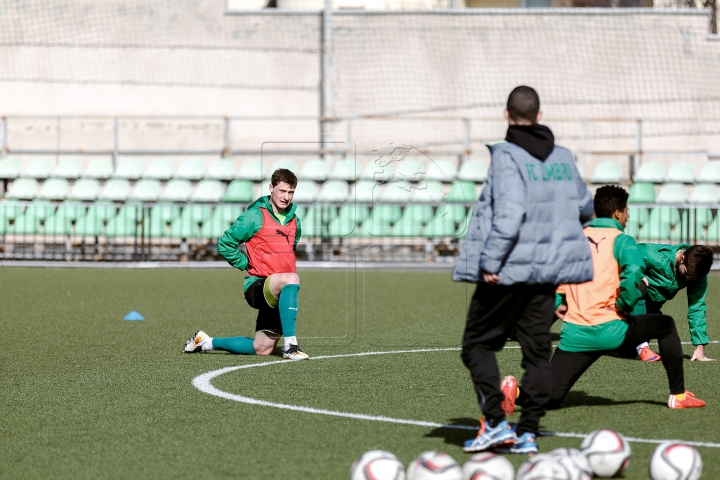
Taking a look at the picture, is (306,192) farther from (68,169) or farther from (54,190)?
(68,169)

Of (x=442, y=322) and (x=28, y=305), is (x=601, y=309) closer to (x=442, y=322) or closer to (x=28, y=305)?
(x=442, y=322)

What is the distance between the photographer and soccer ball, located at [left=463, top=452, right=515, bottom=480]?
4.35 meters

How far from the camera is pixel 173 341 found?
9734mm

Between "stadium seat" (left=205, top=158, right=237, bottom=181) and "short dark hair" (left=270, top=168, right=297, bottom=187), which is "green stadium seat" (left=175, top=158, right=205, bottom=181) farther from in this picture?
"short dark hair" (left=270, top=168, right=297, bottom=187)

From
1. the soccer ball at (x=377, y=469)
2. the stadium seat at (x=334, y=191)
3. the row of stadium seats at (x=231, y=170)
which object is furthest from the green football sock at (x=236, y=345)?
the row of stadium seats at (x=231, y=170)

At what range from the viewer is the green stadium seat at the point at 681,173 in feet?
70.2

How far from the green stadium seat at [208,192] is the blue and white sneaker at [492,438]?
1598cm

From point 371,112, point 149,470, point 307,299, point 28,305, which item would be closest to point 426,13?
point 371,112

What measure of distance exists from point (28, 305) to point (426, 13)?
1480cm

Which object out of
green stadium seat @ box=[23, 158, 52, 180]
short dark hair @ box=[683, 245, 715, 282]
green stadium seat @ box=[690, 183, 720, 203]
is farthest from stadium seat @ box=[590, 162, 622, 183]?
short dark hair @ box=[683, 245, 715, 282]

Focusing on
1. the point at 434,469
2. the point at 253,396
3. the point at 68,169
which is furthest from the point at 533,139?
the point at 68,169

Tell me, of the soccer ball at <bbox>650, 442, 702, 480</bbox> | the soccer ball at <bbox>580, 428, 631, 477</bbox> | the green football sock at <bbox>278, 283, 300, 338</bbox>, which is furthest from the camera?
the green football sock at <bbox>278, 283, 300, 338</bbox>

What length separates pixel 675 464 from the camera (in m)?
4.52

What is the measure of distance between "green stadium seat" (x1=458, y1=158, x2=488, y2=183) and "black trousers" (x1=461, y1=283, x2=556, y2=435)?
16.1m
